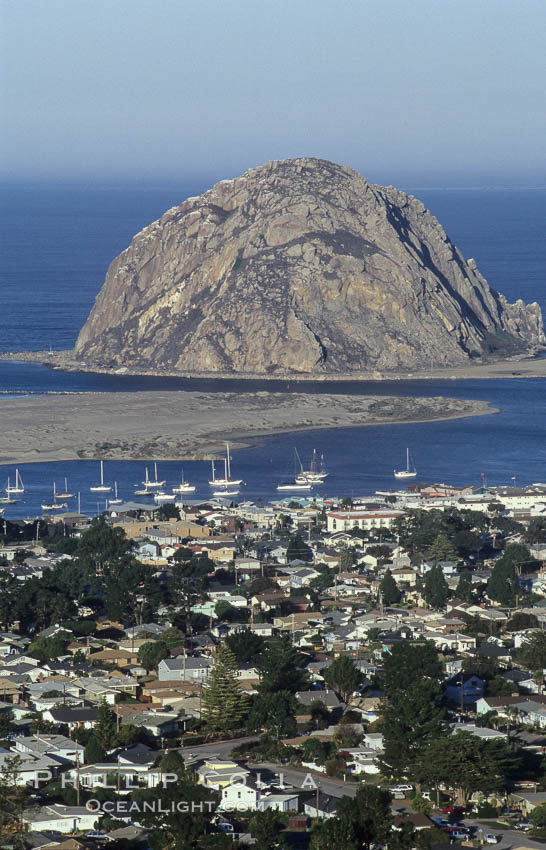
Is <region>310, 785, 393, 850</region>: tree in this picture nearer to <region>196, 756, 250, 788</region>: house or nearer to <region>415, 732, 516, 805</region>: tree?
<region>415, 732, 516, 805</region>: tree

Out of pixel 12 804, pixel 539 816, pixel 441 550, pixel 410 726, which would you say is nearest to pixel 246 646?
pixel 410 726

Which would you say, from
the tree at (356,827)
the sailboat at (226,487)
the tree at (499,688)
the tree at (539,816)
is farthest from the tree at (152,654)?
the sailboat at (226,487)

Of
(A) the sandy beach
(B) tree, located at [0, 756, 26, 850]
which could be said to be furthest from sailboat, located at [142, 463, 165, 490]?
(B) tree, located at [0, 756, 26, 850]

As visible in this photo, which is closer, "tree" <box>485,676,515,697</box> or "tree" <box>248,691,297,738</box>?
"tree" <box>248,691,297,738</box>

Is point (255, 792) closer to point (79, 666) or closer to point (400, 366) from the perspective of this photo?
point (79, 666)

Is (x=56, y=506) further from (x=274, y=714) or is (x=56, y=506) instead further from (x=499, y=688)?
(x=274, y=714)

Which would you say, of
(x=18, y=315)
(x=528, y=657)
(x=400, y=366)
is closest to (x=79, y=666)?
(x=528, y=657)
